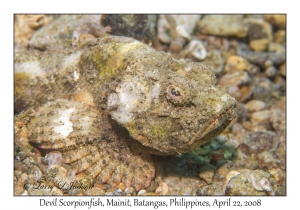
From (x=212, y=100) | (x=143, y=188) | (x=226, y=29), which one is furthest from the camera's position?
(x=226, y=29)

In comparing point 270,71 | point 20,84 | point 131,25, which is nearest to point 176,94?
point 131,25

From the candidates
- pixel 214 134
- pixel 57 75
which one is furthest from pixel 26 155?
pixel 214 134

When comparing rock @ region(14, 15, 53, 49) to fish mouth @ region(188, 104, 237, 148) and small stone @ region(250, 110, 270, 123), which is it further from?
small stone @ region(250, 110, 270, 123)

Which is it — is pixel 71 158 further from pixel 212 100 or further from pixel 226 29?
pixel 226 29

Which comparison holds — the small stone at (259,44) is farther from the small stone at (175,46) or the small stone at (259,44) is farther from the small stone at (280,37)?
the small stone at (175,46)

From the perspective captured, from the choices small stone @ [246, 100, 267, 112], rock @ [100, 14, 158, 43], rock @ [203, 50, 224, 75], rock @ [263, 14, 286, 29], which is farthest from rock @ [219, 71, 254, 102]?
rock @ [263, 14, 286, 29]

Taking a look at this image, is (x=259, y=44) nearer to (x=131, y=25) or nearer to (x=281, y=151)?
(x=281, y=151)

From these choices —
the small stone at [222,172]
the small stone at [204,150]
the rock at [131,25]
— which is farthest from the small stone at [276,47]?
the small stone at [222,172]
